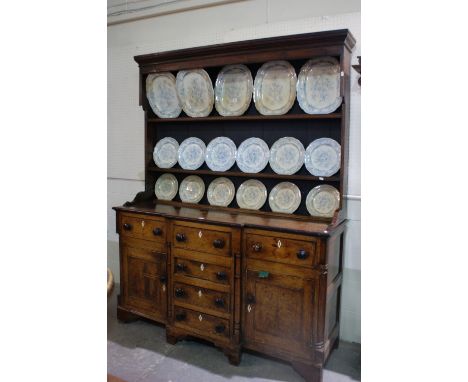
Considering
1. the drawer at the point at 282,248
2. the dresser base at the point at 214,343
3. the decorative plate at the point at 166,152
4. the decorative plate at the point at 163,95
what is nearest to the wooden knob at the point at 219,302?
the dresser base at the point at 214,343

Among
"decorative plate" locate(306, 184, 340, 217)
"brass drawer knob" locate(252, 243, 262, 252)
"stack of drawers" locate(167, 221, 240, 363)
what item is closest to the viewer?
"brass drawer knob" locate(252, 243, 262, 252)

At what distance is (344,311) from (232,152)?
137 centimetres

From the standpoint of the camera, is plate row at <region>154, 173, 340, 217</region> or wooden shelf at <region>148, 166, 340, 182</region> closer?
wooden shelf at <region>148, 166, 340, 182</region>

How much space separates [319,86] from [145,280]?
5.91ft

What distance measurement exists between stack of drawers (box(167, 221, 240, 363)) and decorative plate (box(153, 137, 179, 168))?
68 cm

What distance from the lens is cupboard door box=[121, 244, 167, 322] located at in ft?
8.57

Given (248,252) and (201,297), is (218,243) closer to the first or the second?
(248,252)

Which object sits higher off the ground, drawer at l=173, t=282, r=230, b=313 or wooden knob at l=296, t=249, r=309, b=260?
wooden knob at l=296, t=249, r=309, b=260

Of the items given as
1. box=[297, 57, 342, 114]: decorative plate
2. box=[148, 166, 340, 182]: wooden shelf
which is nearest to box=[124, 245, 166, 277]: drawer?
box=[148, 166, 340, 182]: wooden shelf

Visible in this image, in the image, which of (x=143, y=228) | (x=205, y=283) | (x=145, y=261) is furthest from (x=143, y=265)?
(x=205, y=283)

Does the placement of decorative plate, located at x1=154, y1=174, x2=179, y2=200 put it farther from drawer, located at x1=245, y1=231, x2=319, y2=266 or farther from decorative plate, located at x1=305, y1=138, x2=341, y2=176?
decorative plate, located at x1=305, y1=138, x2=341, y2=176

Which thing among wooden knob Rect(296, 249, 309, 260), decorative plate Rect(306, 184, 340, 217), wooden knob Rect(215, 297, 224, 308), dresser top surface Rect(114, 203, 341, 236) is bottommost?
wooden knob Rect(215, 297, 224, 308)

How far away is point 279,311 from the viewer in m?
2.23
